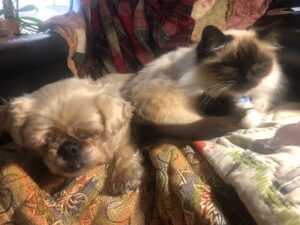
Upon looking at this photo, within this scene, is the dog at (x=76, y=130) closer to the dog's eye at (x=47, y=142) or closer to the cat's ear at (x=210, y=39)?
the dog's eye at (x=47, y=142)

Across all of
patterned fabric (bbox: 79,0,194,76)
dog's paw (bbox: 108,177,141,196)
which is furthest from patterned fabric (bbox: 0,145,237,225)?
patterned fabric (bbox: 79,0,194,76)

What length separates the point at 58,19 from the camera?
1.93 meters

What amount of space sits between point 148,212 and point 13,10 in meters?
1.78

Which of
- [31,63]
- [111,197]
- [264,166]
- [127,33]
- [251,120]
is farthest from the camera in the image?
[127,33]

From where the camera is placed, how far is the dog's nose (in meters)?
1.28

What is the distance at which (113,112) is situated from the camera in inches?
53.7

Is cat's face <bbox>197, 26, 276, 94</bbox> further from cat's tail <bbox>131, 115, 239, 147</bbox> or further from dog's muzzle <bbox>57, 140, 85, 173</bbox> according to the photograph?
dog's muzzle <bbox>57, 140, 85, 173</bbox>

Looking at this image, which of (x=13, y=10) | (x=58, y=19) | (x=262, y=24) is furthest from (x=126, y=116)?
(x=13, y=10)

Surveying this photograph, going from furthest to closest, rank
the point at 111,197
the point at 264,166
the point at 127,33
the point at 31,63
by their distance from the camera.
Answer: the point at 127,33
the point at 31,63
the point at 111,197
the point at 264,166

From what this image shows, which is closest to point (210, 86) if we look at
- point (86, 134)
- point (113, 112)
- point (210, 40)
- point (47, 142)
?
point (210, 40)

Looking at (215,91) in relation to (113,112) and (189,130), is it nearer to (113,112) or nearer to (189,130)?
(189,130)

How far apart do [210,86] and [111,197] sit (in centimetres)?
58

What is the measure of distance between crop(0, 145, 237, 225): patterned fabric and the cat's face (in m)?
0.35

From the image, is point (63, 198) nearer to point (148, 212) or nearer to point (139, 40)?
point (148, 212)
